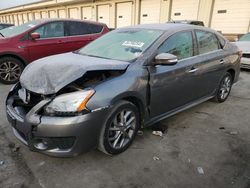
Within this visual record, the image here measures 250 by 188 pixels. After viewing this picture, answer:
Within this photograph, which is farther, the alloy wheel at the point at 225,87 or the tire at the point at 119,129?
the alloy wheel at the point at 225,87

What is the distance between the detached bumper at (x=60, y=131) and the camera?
234 centimetres

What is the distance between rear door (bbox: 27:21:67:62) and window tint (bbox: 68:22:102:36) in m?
0.26

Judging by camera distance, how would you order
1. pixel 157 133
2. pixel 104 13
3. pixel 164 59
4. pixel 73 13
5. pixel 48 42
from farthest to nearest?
pixel 73 13
pixel 104 13
pixel 48 42
pixel 157 133
pixel 164 59

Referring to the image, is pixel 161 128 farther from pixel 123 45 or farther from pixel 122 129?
pixel 123 45

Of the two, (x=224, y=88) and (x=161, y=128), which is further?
(x=224, y=88)

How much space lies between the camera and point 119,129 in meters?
2.83

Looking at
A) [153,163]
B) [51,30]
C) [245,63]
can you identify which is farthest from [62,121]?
[245,63]

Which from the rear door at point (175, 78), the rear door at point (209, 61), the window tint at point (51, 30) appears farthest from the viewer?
the window tint at point (51, 30)

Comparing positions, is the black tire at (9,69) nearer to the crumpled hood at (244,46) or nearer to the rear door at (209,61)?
the rear door at (209,61)

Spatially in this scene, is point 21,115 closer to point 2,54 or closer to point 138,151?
point 138,151

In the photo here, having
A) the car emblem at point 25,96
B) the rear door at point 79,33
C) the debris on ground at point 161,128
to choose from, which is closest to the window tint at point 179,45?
the debris on ground at point 161,128

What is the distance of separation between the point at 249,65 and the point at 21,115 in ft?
24.3

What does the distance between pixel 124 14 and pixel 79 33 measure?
13.7m

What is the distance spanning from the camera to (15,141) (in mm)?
3174
